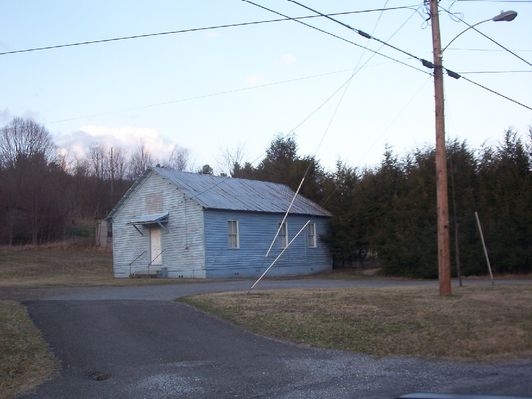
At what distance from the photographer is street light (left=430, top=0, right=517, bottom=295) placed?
51.3ft

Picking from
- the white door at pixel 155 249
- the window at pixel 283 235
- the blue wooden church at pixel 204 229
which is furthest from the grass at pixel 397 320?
the window at pixel 283 235

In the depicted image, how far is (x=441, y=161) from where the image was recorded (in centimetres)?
1576

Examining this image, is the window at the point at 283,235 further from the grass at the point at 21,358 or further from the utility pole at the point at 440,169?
the grass at the point at 21,358

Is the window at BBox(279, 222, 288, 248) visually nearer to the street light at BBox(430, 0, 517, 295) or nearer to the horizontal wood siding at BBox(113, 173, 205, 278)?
the horizontal wood siding at BBox(113, 173, 205, 278)

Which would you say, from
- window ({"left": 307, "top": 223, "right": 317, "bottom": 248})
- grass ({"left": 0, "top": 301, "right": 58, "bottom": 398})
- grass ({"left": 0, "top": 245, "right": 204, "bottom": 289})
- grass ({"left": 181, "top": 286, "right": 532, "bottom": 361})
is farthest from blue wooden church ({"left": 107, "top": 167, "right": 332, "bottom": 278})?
grass ({"left": 0, "top": 301, "right": 58, "bottom": 398})

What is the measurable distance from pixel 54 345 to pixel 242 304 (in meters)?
5.25

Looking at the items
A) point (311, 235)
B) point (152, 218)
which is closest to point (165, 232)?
point (152, 218)

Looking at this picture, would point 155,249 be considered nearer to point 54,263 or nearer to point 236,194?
point 236,194

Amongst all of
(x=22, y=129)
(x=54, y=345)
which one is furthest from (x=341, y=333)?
(x=22, y=129)

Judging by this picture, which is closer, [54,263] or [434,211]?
[434,211]

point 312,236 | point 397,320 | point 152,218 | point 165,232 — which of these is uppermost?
point 152,218

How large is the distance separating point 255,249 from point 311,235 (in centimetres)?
523

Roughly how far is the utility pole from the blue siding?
15.8 metres

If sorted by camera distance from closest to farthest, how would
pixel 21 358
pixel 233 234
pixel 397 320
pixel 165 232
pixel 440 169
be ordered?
pixel 21 358
pixel 397 320
pixel 440 169
pixel 233 234
pixel 165 232
